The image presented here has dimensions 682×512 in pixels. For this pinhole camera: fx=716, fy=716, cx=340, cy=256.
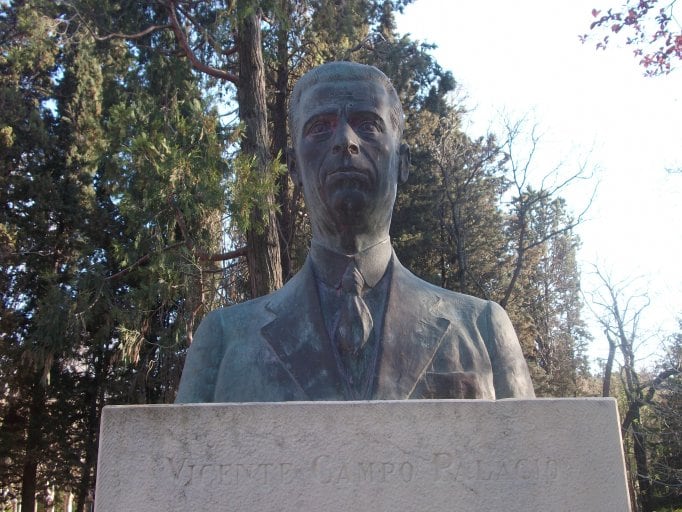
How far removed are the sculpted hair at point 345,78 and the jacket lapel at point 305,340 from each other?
0.64 meters

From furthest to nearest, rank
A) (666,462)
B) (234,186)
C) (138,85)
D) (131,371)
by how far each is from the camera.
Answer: (666,462) → (131,371) → (138,85) → (234,186)

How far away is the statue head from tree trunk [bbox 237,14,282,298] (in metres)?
6.13

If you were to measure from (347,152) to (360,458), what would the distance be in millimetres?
1186

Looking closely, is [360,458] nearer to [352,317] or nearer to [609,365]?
[352,317]

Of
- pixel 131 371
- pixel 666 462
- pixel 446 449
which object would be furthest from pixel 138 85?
pixel 666 462

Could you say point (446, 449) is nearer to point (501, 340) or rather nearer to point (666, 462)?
point (501, 340)

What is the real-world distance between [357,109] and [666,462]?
2237cm

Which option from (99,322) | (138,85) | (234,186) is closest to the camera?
(234,186)

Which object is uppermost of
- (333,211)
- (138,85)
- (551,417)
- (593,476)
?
(138,85)

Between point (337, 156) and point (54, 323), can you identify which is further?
point (54, 323)

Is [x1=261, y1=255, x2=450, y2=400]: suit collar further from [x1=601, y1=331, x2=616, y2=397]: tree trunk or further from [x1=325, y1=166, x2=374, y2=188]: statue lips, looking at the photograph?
[x1=601, y1=331, x2=616, y2=397]: tree trunk

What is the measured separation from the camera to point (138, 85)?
13.7 m

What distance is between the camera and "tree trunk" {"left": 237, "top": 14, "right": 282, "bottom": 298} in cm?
988

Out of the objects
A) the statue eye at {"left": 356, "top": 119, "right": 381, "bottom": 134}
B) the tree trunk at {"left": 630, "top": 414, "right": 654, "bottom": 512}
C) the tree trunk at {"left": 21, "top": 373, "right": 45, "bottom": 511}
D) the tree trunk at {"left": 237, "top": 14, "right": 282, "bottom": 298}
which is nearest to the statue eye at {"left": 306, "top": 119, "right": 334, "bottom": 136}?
the statue eye at {"left": 356, "top": 119, "right": 381, "bottom": 134}
